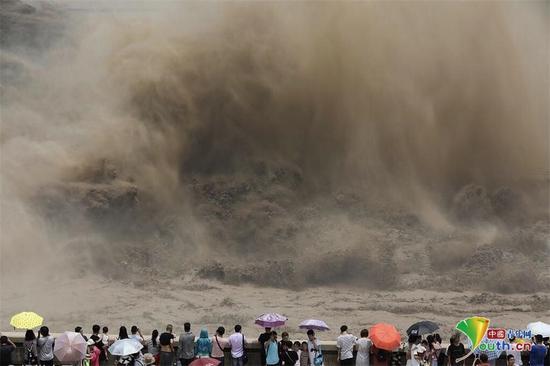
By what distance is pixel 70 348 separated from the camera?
8289 mm

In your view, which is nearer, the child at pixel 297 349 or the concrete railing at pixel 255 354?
the child at pixel 297 349

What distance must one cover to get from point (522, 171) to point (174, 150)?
11.2 meters

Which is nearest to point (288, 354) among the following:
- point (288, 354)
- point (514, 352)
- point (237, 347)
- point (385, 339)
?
point (288, 354)

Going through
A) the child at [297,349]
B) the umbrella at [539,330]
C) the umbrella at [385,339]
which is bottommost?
the child at [297,349]

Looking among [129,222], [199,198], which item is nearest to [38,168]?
[129,222]

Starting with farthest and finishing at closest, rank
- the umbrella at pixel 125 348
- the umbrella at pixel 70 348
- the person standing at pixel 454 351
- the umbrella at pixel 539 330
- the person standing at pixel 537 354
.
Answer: the umbrella at pixel 539 330 → the person standing at pixel 454 351 → the person standing at pixel 537 354 → the umbrella at pixel 70 348 → the umbrella at pixel 125 348

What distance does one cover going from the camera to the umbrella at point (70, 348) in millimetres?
8273

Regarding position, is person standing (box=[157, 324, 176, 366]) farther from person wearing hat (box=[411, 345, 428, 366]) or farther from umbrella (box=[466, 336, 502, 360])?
umbrella (box=[466, 336, 502, 360])

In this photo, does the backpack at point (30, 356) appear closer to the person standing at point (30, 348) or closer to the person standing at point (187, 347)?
the person standing at point (30, 348)

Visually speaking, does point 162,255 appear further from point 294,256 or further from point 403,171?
point 403,171

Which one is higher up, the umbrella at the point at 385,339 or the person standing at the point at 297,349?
the umbrella at the point at 385,339

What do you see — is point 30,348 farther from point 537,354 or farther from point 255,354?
point 537,354

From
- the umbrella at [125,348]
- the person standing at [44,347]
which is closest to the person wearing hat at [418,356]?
the umbrella at [125,348]

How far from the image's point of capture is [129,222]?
2148cm
